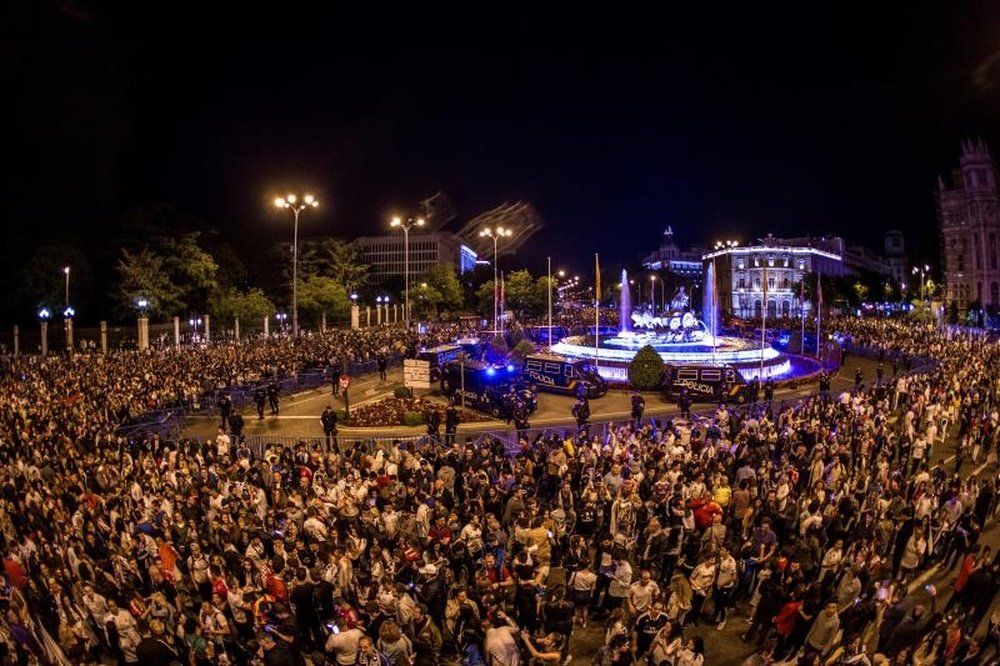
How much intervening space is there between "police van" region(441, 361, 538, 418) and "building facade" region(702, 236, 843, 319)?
96736 millimetres

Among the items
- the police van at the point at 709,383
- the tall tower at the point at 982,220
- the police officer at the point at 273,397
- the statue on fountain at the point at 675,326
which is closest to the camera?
the police officer at the point at 273,397

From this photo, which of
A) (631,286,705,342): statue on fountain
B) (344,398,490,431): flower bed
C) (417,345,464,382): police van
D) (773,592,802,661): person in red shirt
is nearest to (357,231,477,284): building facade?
(631,286,705,342): statue on fountain

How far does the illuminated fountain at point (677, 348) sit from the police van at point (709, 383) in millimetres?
3494

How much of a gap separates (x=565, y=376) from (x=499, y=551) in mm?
20162

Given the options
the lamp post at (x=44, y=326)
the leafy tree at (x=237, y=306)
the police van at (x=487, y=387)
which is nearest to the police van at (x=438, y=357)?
the police van at (x=487, y=387)

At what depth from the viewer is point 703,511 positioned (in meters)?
10.5

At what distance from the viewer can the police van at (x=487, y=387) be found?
2452cm

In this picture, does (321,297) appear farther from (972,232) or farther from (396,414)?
(972,232)

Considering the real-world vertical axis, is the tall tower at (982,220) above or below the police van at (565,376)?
above

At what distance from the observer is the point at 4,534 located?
11812mm

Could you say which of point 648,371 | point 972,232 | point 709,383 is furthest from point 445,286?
point 972,232

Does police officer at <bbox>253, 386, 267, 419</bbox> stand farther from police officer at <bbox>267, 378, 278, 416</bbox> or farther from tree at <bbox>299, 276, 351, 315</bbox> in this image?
tree at <bbox>299, 276, 351, 315</bbox>

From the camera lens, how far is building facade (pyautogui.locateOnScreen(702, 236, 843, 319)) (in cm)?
12050

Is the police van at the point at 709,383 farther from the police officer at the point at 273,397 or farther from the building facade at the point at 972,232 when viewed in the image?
the building facade at the point at 972,232
